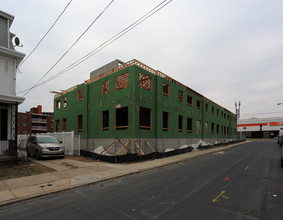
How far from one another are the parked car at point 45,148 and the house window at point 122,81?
667 centimetres

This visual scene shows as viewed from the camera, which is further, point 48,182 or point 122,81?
point 122,81

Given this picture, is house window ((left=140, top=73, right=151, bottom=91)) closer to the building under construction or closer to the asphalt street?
the building under construction

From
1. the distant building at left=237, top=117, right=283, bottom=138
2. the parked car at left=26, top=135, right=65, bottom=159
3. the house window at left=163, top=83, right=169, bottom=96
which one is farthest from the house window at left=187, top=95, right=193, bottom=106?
the distant building at left=237, top=117, right=283, bottom=138

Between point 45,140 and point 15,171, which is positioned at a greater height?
point 45,140

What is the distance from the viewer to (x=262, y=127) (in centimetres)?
6056

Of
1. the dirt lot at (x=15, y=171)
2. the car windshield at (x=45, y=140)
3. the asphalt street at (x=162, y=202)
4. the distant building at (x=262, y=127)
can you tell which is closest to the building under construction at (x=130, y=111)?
the car windshield at (x=45, y=140)

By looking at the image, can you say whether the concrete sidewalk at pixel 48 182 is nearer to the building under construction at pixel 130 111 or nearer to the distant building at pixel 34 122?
the building under construction at pixel 130 111

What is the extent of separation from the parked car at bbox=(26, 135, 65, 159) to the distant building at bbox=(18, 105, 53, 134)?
63.2 meters

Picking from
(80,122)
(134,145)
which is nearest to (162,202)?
(134,145)

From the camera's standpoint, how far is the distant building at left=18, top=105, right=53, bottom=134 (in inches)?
2724

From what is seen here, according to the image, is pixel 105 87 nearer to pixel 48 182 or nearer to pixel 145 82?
pixel 145 82

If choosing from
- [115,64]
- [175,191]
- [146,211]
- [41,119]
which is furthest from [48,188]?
[41,119]

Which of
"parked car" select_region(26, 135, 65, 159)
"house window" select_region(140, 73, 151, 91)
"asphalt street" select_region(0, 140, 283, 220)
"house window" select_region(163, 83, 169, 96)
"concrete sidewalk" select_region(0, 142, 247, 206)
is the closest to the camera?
"asphalt street" select_region(0, 140, 283, 220)

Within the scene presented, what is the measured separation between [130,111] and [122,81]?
356cm
